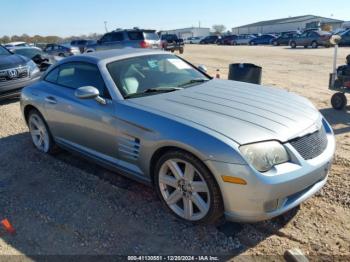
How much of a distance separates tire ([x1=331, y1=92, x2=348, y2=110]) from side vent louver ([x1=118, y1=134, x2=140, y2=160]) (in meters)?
5.22

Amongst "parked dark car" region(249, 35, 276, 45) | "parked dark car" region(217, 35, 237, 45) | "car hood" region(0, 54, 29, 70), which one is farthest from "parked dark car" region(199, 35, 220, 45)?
"car hood" region(0, 54, 29, 70)

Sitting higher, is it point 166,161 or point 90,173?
point 166,161

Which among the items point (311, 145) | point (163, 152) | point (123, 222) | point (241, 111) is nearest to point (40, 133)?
point (123, 222)

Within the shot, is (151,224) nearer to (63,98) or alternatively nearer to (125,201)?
(125,201)

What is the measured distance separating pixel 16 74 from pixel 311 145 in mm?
8111

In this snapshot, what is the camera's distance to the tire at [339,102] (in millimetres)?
7059

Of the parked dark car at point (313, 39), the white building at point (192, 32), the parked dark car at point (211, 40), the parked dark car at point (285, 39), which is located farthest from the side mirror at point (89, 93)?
the white building at point (192, 32)

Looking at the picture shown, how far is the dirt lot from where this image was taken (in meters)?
2.99

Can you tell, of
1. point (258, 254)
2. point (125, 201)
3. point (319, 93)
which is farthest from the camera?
point (319, 93)

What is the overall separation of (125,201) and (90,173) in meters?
0.94

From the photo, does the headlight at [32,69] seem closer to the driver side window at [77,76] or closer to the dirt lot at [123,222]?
the driver side window at [77,76]

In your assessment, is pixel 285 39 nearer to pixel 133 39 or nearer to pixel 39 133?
pixel 133 39

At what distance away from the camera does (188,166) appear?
121 inches

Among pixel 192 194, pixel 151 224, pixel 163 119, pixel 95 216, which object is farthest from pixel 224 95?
pixel 95 216
